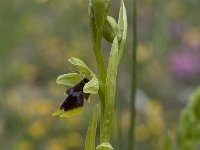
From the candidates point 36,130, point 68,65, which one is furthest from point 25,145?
point 68,65

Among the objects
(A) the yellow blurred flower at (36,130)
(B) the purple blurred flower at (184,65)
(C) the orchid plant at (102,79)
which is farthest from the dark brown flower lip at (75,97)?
(B) the purple blurred flower at (184,65)

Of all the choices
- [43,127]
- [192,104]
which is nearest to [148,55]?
[43,127]

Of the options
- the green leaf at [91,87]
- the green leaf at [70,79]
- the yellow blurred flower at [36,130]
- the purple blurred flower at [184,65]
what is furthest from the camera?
the purple blurred flower at [184,65]

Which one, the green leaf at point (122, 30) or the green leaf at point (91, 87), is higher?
the green leaf at point (122, 30)

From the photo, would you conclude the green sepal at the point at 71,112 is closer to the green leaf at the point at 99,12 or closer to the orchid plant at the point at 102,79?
the orchid plant at the point at 102,79

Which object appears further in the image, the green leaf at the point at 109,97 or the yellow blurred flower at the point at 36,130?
the yellow blurred flower at the point at 36,130

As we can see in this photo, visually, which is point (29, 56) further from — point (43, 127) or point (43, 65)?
point (43, 127)

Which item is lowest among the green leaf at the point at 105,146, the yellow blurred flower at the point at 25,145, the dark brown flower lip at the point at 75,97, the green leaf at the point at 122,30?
the yellow blurred flower at the point at 25,145
